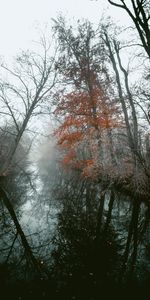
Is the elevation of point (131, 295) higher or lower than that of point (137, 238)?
lower

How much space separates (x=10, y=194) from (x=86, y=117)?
26.2ft

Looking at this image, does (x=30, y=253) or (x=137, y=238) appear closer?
(x=30, y=253)

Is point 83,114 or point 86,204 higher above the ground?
point 83,114

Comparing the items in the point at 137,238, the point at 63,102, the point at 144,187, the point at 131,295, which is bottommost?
the point at 131,295

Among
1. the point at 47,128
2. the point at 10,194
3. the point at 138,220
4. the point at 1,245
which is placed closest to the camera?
the point at 1,245

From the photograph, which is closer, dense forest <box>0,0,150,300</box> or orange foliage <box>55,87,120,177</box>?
dense forest <box>0,0,150,300</box>

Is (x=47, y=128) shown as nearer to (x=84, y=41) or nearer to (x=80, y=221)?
(x=84, y=41)

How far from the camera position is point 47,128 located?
66.6m

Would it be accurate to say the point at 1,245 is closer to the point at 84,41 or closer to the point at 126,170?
the point at 126,170

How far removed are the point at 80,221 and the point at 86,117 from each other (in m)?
10.6

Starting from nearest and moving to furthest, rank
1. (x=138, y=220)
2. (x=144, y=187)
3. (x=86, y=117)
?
(x=138, y=220), (x=144, y=187), (x=86, y=117)

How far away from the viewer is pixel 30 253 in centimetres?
820

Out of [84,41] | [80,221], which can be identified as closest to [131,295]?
[80,221]

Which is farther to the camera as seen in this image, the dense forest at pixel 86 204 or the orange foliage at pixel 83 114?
the orange foliage at pixel 83 114
